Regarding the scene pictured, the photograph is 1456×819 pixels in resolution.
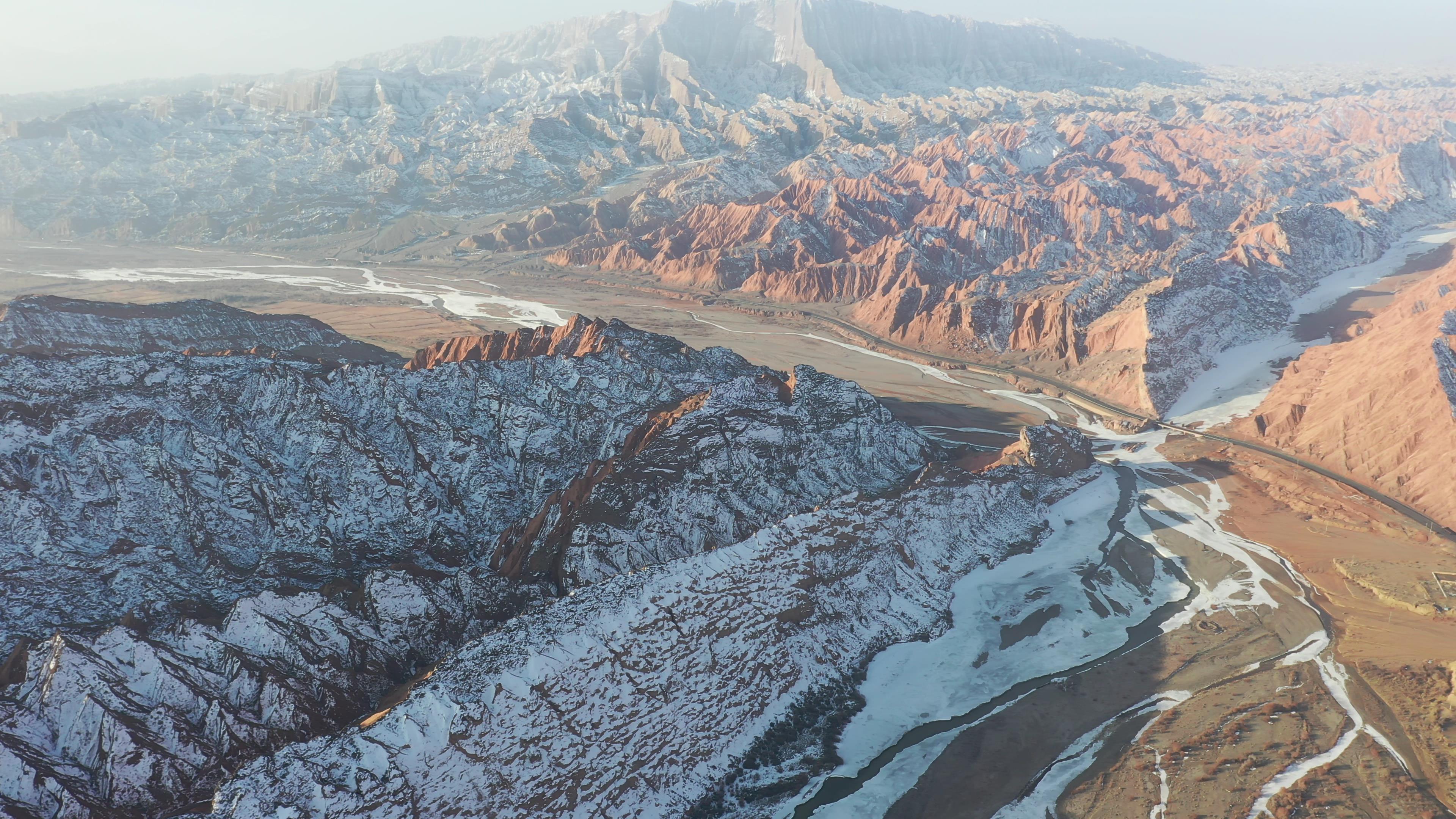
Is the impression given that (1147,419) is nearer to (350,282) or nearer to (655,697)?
(655,697)

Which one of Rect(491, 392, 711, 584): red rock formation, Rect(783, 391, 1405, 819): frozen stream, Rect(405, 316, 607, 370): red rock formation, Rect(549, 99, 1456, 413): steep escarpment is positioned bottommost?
Rect(783, 391, 1405, 819): frozen stream

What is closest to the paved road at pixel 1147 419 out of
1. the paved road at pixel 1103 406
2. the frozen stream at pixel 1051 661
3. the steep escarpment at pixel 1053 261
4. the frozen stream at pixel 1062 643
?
the paved road at pixel 1103 406

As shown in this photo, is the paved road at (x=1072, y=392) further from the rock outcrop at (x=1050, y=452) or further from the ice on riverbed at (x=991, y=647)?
the ice on riverbed at (x=991, y=647)

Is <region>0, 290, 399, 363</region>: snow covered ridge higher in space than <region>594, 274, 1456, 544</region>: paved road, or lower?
higher

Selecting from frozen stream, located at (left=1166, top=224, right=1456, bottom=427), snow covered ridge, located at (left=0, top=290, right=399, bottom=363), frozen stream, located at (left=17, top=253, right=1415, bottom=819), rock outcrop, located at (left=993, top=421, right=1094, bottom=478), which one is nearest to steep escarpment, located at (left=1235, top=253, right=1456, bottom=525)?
frozen stream, located at (left=1166, top=224, right=1456, bottom=427)

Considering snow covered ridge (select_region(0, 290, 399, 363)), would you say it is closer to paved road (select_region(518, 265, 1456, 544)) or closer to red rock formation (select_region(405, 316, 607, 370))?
red rock formation (select_region(405, 316, 607, 370))

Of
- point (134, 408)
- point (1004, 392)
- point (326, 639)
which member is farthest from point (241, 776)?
point (1004, 392)

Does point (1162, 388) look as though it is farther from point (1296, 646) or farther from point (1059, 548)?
point (1296, 646)
